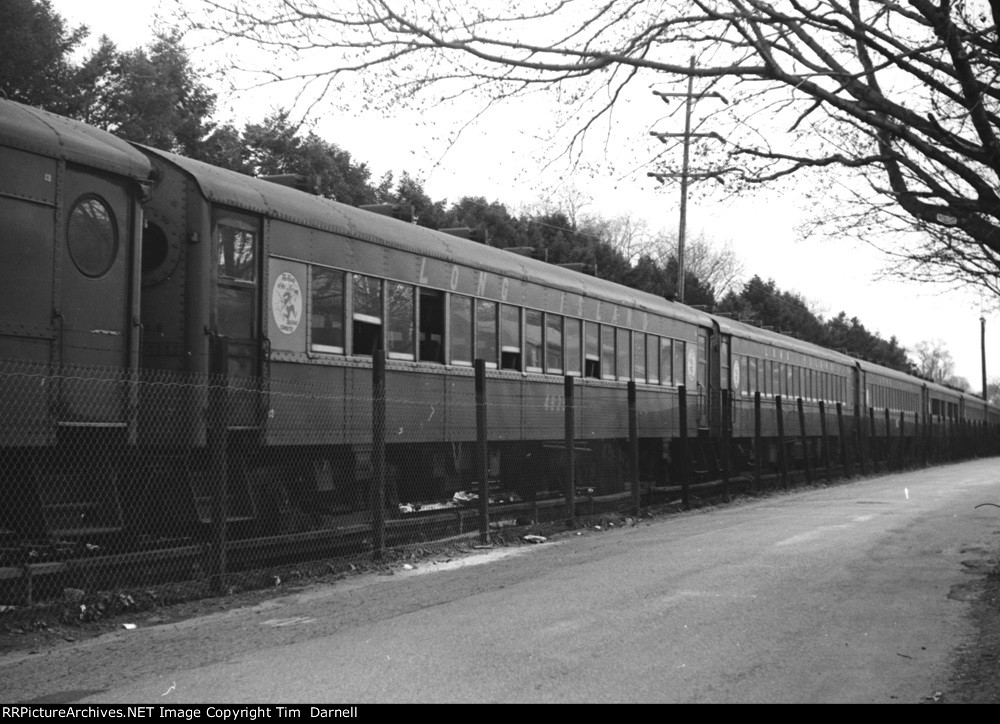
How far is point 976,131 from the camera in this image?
9594mm

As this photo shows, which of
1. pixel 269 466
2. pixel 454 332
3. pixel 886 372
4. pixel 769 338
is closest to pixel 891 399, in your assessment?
pixel 886 372

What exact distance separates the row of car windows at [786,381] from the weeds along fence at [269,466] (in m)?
9.73

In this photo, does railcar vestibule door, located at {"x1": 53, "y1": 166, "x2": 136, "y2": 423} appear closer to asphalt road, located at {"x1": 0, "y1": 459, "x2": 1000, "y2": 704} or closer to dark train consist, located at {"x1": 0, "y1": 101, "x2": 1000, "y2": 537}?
dark train consist, located at {"x1": 0, "y1": 101, "x2": 1000, "y2": 537}

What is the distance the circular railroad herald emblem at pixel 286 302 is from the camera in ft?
36.2

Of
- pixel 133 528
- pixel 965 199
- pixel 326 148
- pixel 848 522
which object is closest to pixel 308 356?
pixel 133 528

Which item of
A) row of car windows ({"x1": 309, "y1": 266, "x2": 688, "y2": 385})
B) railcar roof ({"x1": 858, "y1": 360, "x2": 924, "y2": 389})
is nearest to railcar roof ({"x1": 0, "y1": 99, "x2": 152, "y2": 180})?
row of car windows ({"x1": 309, "y1": 266, "x2": 688, "y2": 385})

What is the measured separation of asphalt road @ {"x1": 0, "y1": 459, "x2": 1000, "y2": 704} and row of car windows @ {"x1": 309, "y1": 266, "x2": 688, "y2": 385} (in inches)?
111

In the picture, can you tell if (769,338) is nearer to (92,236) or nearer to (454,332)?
(454,332)

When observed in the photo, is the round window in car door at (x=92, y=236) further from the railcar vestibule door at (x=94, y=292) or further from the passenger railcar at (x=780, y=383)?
the passenger railcar at (x=780, y=383)

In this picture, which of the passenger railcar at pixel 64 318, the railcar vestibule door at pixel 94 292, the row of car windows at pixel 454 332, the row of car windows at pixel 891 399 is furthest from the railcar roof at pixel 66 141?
the row of car windows at pixel 891 399

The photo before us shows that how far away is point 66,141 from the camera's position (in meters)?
9.02

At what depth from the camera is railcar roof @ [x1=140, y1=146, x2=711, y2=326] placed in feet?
35.1

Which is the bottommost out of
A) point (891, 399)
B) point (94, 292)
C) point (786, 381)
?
point (94, 292)

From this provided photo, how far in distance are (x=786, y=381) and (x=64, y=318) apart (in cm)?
2476
